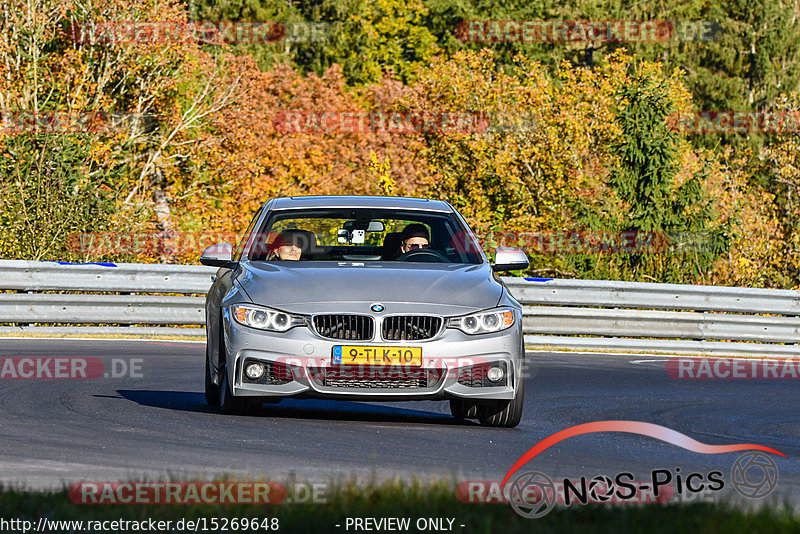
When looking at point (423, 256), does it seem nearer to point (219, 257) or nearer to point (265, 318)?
point (219, 257)

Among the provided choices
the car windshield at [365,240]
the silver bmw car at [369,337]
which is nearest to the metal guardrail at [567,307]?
the car windshield at [365,240]

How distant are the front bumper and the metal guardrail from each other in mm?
9198

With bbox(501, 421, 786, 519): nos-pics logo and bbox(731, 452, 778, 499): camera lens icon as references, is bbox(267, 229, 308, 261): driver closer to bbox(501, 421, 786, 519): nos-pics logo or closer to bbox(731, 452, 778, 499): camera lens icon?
bbox(501, 421, 786, 519): nos-pics logo

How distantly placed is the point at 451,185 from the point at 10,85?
52.5ft

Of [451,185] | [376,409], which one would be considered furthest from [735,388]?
[451,185]

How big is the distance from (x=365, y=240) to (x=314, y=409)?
4.47 feet

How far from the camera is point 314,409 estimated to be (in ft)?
33.7

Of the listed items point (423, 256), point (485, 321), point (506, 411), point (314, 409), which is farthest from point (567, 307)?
point (485, 321)

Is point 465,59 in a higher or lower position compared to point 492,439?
lower

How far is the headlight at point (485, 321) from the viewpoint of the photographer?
870 centimetres

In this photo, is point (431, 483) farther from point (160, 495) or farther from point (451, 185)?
point (451, 185)

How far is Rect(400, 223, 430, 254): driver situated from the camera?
10297 mm

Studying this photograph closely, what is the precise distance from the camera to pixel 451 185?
4416cm

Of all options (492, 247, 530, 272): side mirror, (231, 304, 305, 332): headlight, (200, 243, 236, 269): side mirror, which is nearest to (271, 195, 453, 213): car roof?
(200, 243, 236, 269): side mirror
